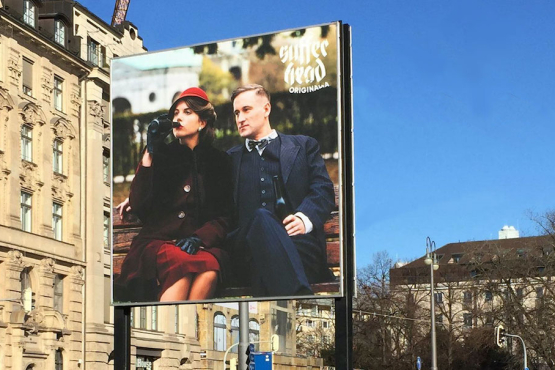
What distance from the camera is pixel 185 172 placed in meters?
25.2

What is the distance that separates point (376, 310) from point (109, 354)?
4285 centimetres

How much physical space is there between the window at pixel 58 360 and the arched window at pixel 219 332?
20.0 metres

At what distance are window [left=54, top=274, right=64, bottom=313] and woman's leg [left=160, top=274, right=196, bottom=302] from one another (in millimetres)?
24077

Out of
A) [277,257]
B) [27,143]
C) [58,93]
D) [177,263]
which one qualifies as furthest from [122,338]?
[58,93]

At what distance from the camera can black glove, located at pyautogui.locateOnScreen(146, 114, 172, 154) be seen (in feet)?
84.1

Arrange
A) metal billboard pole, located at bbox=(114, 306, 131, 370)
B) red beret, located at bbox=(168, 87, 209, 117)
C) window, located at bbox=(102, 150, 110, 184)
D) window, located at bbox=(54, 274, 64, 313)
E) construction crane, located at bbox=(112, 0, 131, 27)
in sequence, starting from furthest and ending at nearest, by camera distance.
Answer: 1. construction crane, located at bbox=(112, 0, 131, 27)
2. window, located at bbox=(102, 150, 110, 184)
3. window, located at bbox=(54, 274, 64, 313)
4. metal billboard pole, located at bbox=(114, 306, 131, 370)
5. red beret, located at bbox=(168, 87, 209, 117)

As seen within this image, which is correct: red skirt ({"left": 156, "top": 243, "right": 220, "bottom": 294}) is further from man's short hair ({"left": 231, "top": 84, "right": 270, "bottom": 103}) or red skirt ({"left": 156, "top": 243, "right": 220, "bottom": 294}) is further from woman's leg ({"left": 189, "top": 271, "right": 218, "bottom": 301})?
man's short hair ({"left": 231, "top": 84, "right": 270, "bottom": 103})

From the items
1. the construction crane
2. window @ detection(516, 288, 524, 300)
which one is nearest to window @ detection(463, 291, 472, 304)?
window @ detection(516, 288, 524, 300)

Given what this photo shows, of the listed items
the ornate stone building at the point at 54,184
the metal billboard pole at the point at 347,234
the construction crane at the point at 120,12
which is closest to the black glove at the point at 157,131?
the metal billboard pole at the point at 347,234

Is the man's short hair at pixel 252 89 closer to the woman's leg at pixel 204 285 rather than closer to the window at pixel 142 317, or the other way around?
the woman's leg at pixel 204 285

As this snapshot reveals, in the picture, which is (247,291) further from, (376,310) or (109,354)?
(376,310)

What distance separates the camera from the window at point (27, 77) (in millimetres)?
46625

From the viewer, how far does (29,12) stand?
1877 inches

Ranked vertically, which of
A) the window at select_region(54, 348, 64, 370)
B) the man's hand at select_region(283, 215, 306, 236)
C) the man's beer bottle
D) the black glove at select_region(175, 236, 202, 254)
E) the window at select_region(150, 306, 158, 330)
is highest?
the man's beer bottle
